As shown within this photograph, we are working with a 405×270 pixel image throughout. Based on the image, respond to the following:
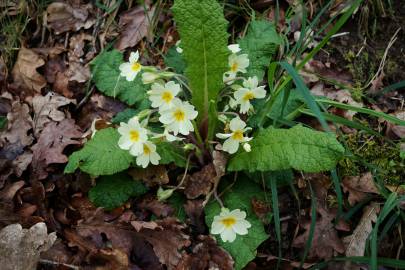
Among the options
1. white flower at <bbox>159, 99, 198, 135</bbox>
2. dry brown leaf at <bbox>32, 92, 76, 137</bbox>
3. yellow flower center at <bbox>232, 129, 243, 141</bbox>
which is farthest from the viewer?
dry brown leaf at <bbox>32, 92, 76, 137</bbox>

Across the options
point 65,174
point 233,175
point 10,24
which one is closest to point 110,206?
point 65,174

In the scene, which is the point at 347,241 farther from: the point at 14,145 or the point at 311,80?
the point at 14,145

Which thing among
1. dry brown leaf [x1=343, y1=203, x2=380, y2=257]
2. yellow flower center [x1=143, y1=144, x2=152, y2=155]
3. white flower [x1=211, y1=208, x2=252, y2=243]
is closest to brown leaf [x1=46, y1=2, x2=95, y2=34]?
yellow flower center [x1=143, y1=144, x2=152, y2=155]

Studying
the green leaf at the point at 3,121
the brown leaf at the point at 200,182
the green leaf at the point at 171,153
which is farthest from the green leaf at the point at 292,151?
the green leaf at the point at 3,121

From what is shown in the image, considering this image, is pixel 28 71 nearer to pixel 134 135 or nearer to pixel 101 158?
pixel 101 158

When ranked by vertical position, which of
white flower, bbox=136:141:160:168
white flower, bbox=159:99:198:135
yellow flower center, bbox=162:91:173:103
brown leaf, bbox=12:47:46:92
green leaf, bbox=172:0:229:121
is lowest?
brown leaf, bbox=12:47:46:92

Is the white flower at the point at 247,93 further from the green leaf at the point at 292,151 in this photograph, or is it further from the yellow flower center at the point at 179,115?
the yellow flower center at the point at 179,115

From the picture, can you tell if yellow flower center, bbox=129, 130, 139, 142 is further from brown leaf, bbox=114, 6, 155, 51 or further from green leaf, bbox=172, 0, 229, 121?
brown leaf, bbox=114, 6, 155, 51
